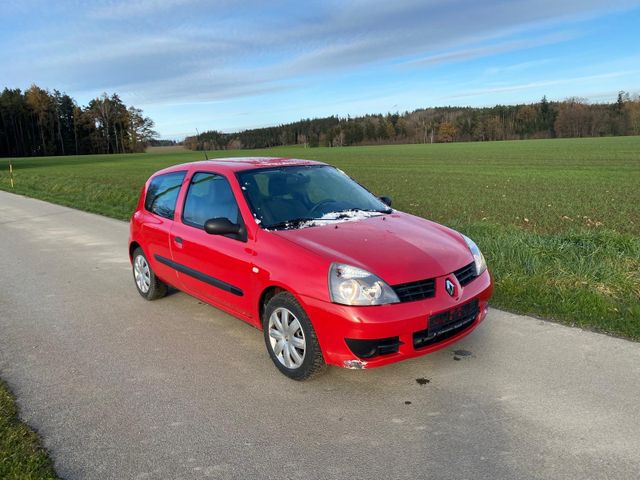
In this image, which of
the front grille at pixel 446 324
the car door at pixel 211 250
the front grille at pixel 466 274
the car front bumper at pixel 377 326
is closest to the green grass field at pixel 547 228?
the front grille at pixel 466 274

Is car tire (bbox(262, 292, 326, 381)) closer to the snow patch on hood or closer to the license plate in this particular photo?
the snow patch on hood

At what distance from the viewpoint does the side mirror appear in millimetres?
4180

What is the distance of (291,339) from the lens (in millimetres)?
3863

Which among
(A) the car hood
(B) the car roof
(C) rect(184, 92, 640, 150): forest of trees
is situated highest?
(C) rect(184, 92, 640, 150): forest of trees

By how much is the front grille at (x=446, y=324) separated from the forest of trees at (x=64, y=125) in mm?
118783

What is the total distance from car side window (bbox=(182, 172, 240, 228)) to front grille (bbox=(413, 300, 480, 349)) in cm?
182

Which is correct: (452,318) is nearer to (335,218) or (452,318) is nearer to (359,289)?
(359,289)

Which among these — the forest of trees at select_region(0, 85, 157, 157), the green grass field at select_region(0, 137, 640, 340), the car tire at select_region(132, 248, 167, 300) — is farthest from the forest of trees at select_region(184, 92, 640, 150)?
the car tire at select_region(132, 248, 167, 300)

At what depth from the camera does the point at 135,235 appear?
6113mm

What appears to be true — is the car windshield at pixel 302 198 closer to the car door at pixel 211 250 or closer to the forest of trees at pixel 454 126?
the car door at pixel 211 250

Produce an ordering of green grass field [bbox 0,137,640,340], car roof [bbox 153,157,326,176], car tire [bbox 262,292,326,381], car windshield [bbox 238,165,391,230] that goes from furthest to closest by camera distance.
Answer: green grass field [bbox 0,137,640,340] < car roof [bbox 153,157,326,176] < car windshield [bbox 238,165,391,230] < car tire [bbox 262,292,326,381]

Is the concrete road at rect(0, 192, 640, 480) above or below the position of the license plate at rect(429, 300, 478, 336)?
below

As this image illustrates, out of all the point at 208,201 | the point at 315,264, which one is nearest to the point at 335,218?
the point at 315,264

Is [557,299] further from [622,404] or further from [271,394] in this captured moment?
[271,394]
